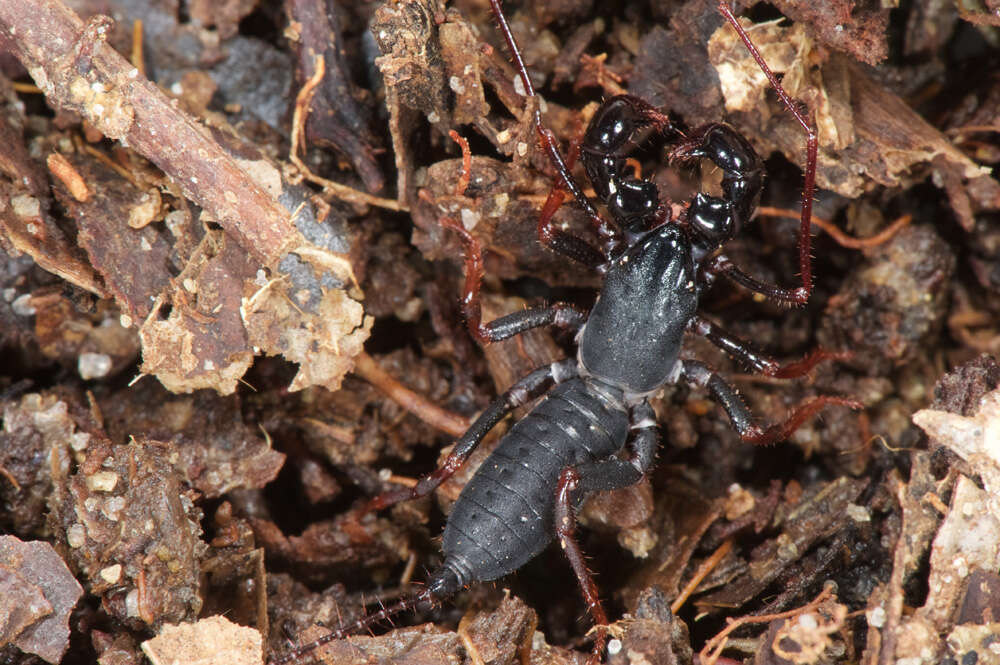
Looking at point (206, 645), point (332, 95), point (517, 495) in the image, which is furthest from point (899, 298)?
point (206, 645)

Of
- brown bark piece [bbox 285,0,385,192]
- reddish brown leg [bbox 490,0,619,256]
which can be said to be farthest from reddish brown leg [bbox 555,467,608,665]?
brown bark piece [bbox 285,0,385,192]

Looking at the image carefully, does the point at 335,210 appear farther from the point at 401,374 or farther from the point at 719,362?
the point at 719,362

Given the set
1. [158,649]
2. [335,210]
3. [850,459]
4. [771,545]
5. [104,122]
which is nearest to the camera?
[158,649]

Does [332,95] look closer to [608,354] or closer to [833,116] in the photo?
[608,354]

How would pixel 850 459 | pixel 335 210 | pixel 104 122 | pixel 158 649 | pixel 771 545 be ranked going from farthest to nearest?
pixel 850 459 → pixel 335 210 → pixel 771 545 → pixel 104 122 → pixel 158 649

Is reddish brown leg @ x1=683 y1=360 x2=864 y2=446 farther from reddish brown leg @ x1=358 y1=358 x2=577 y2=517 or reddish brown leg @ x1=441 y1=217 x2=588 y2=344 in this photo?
reddish brown leg @ x1=358 y1=358 x2=577 y2=517

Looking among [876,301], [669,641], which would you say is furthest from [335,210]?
[876,301]

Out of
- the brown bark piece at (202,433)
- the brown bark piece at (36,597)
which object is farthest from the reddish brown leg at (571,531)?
the brown bark piece at (36,597)
